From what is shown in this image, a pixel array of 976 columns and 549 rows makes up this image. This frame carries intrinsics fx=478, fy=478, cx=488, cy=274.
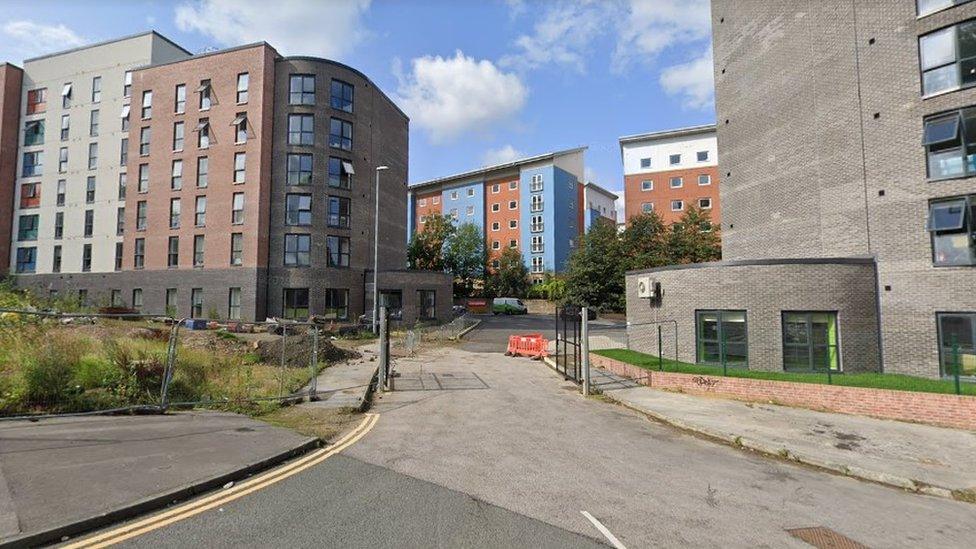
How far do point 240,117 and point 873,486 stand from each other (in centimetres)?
3940

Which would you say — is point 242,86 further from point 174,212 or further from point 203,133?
point 174,212

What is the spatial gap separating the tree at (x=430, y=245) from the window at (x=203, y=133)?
28511 mm

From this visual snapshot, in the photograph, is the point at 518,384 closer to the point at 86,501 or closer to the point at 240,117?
the point at 86,501

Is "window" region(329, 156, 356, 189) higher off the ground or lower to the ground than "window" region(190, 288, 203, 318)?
higher

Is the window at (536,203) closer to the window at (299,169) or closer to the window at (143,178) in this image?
the window at (299,169)

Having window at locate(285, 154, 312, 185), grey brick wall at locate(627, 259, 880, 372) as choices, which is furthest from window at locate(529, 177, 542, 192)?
grey brick wall at locate(627, 259, 880, 372)

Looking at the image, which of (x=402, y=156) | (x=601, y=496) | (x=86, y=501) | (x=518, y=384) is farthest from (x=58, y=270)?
(x=601, y=496)

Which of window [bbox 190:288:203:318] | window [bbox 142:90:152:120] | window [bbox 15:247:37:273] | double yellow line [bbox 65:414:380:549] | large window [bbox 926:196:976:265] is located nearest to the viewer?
double yellow line [bbox 65:414:380:549]

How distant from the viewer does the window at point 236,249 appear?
112 feet

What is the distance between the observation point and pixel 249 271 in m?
33.6

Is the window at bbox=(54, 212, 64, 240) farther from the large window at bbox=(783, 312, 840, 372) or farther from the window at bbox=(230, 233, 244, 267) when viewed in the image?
the large window at bbox=(783, 312, 840, 372)

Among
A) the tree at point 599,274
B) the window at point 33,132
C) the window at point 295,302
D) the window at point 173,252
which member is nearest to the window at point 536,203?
the tree at point 599,274

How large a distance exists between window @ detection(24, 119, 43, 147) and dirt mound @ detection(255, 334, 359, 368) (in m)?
46.0

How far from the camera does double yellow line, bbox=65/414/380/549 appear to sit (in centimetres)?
463
